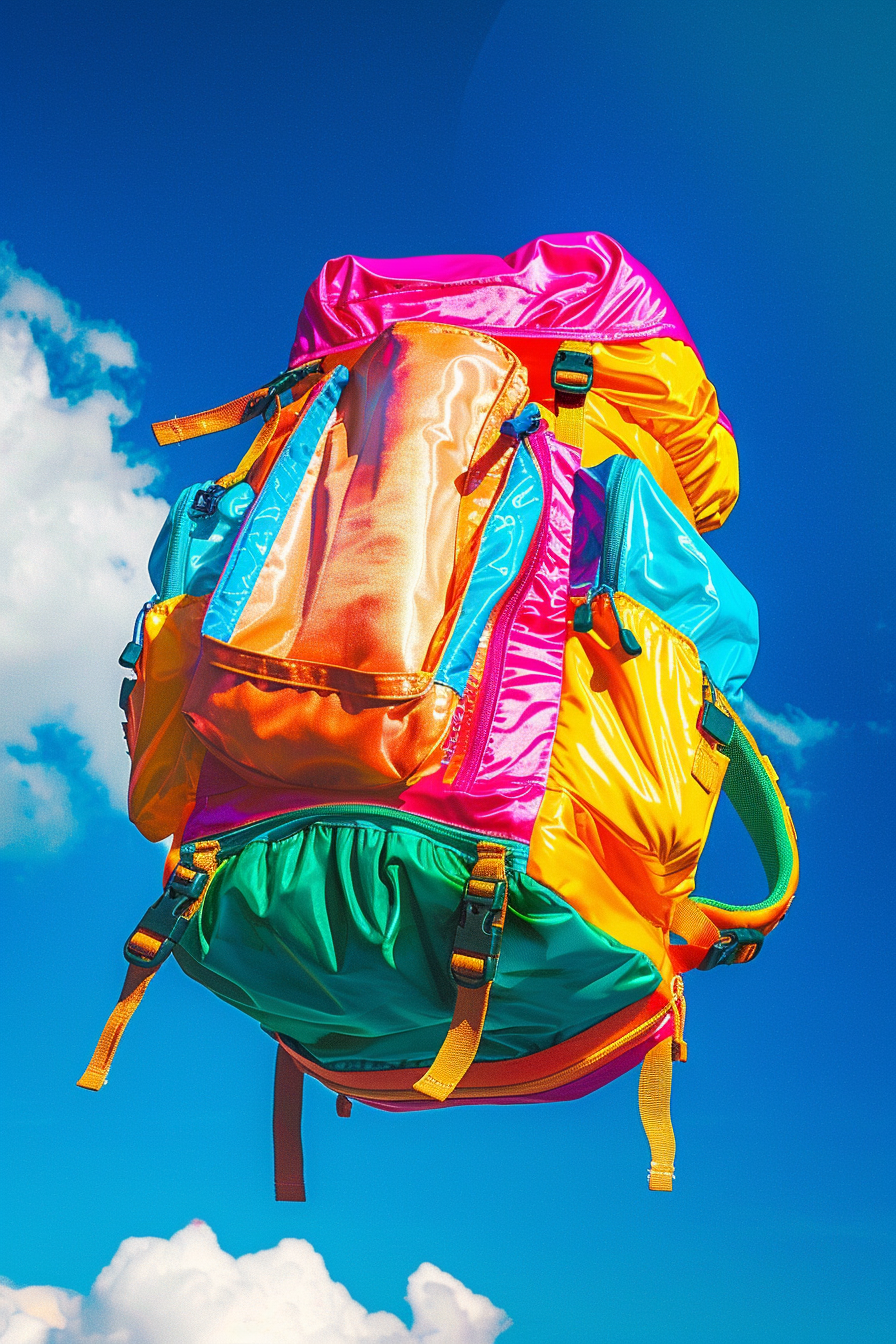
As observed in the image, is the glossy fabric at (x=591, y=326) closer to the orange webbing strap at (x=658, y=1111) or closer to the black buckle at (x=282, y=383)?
the black buckle at (x=282, y=383)

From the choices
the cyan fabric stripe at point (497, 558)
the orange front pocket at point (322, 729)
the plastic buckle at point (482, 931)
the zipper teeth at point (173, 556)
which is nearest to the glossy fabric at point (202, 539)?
the zipper teeth at point (173, 556)

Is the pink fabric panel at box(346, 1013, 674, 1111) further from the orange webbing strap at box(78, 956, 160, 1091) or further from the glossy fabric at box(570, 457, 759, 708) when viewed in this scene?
the glossy fabric at box(570, 457, 759, 708)

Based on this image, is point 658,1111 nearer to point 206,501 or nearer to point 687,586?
point 687,586

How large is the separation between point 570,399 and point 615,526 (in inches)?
12.0

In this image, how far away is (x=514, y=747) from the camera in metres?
1.78

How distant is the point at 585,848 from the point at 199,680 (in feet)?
2.18

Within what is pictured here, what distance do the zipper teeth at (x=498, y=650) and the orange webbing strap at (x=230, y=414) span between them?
522mm

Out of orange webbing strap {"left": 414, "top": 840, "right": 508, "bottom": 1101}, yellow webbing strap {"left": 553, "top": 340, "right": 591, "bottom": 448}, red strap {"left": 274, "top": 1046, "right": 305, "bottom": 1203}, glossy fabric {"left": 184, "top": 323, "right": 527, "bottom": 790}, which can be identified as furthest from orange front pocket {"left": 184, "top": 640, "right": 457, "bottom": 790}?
red strap {"left": 274, "top": 1046, "right": 305, "bottom": 1203}

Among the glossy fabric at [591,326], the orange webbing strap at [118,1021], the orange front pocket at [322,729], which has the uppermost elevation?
the glossy fabric at [591,326]

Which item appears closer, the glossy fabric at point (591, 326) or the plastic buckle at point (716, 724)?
the plastic buckle at point (716, 724)

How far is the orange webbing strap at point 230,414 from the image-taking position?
2242 millimetres

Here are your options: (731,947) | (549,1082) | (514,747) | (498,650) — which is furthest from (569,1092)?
(498,650)

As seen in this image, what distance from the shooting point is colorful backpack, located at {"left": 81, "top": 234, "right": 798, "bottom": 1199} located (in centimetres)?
173

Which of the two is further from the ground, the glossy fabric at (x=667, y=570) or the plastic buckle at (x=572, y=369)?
the plastic buckle at (x=572, y=369)
